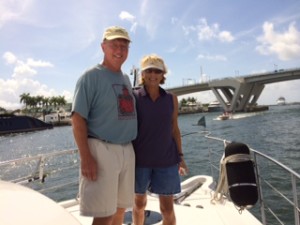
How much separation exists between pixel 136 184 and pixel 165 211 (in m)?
0.34

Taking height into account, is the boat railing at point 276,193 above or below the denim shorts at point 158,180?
below

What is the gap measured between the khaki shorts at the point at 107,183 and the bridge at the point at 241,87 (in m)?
49.5

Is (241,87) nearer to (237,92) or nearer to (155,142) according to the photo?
(237,92)

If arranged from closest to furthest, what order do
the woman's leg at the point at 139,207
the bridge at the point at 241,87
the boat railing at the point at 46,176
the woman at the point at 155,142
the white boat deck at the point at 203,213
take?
1. the woman at the point at 155,142
2. the woman's leg at the point at 139,207
3. the white boat deck at the point at 203,213
4. the boat railing at the point at 46,176
5. the bridge at the point at 241,87

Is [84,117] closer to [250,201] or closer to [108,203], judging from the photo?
[108,203]

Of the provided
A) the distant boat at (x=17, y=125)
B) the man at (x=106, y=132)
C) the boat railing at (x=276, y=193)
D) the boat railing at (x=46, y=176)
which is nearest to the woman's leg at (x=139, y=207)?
the man at (x=106, y=132)

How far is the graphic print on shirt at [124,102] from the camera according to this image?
7.07 feet

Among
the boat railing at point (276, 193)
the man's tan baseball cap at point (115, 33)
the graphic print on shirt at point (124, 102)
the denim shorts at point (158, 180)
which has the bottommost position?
the boat railing at point (276, 193)

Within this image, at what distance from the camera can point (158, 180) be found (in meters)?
2.51

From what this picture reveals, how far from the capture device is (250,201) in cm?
251

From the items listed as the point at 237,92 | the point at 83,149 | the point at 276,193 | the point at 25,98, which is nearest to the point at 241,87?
the point at 237,92

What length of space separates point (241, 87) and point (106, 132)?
189 ft

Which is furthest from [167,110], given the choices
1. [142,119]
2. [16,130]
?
[16,130]

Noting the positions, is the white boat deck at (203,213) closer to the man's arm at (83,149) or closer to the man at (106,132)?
the man at (106,132)
